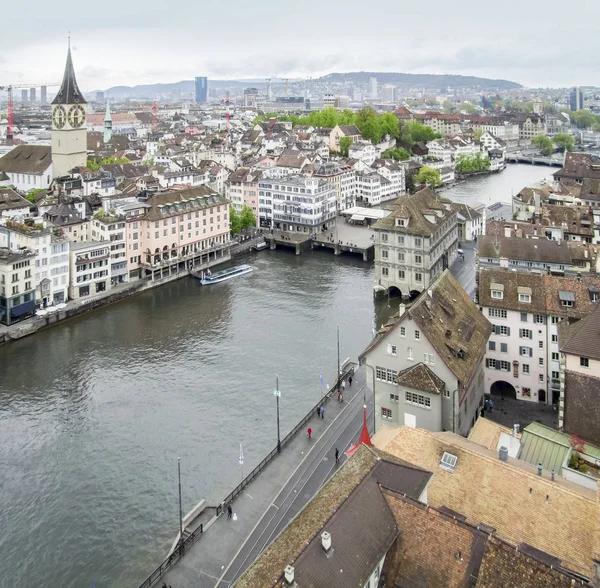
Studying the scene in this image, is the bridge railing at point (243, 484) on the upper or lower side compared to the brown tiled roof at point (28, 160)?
lower

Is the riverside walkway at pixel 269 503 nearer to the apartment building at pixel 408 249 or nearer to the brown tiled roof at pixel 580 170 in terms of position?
the apartment building at pixel 408 249

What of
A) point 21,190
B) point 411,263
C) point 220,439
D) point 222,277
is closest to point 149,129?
point 21,190

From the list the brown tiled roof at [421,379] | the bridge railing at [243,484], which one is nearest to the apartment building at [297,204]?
the bridge railing at [243,484]

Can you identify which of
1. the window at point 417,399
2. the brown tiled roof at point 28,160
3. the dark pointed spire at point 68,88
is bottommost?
the window at point 417,399

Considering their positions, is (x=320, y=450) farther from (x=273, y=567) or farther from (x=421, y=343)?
(x=273, y=567)

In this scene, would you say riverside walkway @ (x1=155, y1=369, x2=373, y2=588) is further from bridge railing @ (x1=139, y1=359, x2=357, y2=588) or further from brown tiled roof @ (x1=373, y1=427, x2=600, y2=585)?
brown tiled roof @ (x1=373, y1=427, x2=600, y2=585)

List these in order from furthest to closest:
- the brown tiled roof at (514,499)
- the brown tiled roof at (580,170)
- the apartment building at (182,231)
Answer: the brown tiled roof at (580,170) → the apartment building at (182,231) → the brown tiled roof at (514,499)

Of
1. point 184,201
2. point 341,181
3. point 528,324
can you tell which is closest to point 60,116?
point 184,201

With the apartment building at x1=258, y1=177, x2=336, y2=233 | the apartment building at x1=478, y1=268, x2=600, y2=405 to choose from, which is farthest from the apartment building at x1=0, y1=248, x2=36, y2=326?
the apartment building at x1=258, y1=177, x2=336, y2=233
